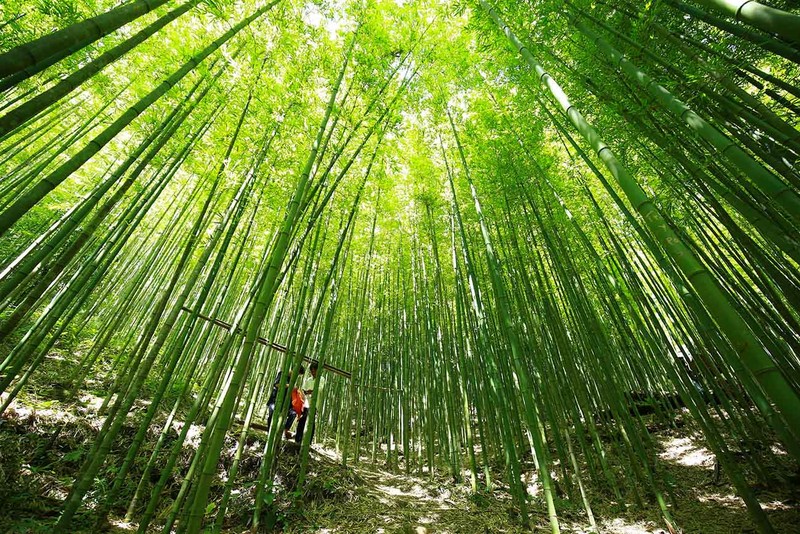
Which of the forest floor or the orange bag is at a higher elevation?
the orange bag

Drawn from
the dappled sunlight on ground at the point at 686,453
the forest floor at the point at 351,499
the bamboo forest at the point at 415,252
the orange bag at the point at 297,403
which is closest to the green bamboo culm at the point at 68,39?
the bamboo forest at the point at 415,252

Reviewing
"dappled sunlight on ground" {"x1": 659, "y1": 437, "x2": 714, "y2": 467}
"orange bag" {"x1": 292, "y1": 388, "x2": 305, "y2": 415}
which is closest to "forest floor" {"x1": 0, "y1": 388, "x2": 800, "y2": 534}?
"dappled sunlight on ground" {"x1": 659, "y1": 437, "x2": 714, "y2": 467}

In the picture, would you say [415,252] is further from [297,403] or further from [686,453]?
[686,453]

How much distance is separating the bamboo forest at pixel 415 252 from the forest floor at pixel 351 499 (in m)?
0.03

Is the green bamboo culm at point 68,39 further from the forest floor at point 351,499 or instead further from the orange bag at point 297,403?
the orange bag at point 297,403

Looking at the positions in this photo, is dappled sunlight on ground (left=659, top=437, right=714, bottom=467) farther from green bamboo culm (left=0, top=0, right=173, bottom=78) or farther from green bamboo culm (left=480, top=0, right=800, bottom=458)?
green bamboo culm (left=0, top=0, right=173, bottom=78)

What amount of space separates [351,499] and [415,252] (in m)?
3.67

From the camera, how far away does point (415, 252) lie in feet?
19.1

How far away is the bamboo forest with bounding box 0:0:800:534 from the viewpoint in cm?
172

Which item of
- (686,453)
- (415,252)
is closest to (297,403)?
(415,252)

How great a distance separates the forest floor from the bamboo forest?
28 millimetres

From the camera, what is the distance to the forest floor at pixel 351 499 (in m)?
2.23

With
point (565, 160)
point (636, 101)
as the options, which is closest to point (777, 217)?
point (636, 101)

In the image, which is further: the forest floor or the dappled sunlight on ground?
the dappled sunlight on ground
